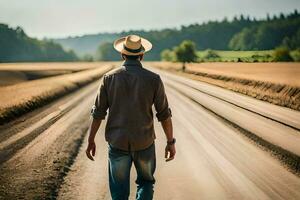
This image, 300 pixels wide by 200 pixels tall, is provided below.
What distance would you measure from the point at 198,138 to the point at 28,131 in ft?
17.1

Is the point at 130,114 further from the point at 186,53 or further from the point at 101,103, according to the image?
the point at 186,53

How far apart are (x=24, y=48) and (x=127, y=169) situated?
162 metres

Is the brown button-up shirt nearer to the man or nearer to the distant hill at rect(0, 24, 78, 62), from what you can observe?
the man

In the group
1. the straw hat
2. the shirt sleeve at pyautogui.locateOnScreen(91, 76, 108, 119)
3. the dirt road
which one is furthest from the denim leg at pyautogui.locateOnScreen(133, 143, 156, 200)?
the dirt road

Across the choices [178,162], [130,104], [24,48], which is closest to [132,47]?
[130,104]

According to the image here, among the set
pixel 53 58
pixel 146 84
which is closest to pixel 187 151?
pixel 146 84

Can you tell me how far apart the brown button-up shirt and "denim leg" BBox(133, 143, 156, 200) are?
10 cm

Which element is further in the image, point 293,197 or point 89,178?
point 89,178

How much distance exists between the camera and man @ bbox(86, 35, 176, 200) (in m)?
3.76

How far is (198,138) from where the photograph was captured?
36.3ft

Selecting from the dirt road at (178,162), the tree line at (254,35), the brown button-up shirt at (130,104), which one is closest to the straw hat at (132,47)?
the brown button-up shirt at (130,104)

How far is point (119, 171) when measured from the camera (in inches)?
152

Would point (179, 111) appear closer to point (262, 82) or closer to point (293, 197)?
point (293, 197)

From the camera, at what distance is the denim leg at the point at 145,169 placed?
3863 millimetres
